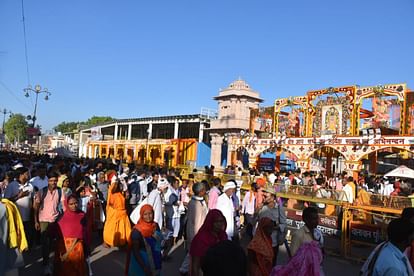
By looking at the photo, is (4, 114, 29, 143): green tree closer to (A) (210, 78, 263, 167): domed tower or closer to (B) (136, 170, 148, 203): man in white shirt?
(A) (210, 78, 263, 167): domed tower

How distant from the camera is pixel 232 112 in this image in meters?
28.2

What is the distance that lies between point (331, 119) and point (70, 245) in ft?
60.2

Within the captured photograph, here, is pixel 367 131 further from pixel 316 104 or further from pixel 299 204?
pixel 299 204

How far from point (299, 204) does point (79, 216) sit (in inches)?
272

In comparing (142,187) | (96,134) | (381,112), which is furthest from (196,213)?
(96,134)

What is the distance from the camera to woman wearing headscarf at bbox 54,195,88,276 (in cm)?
434

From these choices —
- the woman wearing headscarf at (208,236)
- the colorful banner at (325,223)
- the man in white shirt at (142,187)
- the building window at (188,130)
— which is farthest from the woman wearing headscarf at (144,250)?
the building window at (188,130)

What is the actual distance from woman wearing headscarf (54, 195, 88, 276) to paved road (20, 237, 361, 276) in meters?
1.57

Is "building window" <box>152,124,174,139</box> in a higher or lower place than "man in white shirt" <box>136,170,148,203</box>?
higher

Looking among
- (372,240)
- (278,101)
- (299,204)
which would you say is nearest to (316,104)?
(278,101)

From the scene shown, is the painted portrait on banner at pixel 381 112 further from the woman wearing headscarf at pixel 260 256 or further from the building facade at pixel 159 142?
the building facade at pixel 159 142

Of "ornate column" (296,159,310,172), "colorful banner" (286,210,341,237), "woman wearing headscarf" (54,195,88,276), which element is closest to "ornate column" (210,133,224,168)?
"ornate column" (296,159,310,172)

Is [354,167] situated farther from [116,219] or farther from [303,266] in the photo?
[303,266]

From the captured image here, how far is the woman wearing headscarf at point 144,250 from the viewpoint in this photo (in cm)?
389
